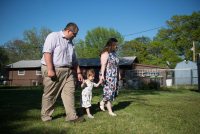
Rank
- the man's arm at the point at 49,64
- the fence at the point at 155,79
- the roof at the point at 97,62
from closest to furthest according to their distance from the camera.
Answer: the man's arm at the point at 49,64 → the fence at the point at 155,79 → the roof at the point at 97,62

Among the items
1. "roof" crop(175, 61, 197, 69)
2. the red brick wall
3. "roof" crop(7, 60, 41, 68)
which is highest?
"roof" crop(7, 60, 41, 68)

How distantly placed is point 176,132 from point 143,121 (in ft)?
3.58

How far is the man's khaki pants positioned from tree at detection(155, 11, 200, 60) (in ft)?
181

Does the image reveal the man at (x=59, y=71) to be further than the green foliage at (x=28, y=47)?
No

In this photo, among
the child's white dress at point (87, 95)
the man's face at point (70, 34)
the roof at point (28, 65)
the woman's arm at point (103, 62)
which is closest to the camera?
the man's face at point (70, 34)

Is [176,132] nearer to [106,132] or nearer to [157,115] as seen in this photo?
[106,132]

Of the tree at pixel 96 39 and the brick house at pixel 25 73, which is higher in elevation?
the tree at pixel 96 39

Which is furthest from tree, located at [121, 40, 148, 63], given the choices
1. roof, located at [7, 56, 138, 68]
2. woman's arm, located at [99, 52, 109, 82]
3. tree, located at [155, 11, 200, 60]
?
woman's arm, located at [99, 52, 109, 82]

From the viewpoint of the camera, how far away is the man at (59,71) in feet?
18.3

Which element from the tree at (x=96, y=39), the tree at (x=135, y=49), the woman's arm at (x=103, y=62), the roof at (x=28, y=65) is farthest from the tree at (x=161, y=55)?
the woman's arm at (x=103, y=62)

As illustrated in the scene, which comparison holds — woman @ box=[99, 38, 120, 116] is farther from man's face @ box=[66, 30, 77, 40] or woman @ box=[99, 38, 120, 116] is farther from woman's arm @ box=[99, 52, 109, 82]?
man's face @ box=[66, 30, 77, 40]

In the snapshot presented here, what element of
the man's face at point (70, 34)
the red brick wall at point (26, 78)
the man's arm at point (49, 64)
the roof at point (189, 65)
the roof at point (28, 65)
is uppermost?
the roof at point (28, 65)

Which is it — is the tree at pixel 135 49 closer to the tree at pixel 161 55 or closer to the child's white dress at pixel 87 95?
the tree at pixel 161 55

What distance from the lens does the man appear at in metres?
5.58
